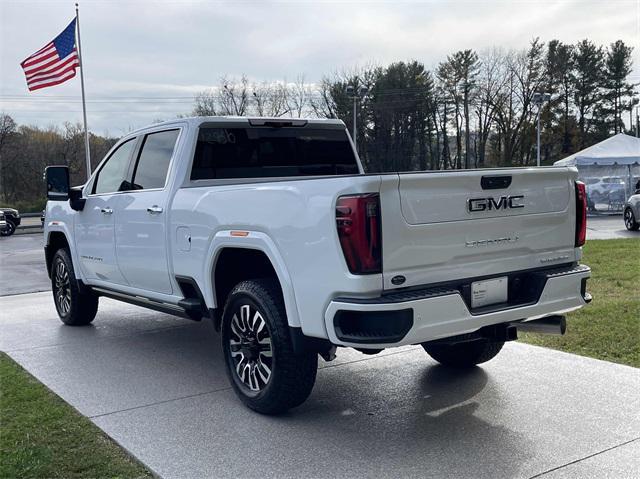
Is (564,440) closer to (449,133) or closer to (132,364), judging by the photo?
(132,364)

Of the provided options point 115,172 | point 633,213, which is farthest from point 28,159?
point 115,172

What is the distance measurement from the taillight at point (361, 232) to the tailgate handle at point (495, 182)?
78cm

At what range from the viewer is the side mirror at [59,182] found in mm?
6949

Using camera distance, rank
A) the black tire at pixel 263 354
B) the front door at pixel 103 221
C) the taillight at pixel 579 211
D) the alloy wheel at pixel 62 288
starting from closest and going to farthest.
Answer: the black tire at pixel 263 354, the taillight at pixel 579 211, the front door at pixel 103 221, the alloy wheel at pixel 62 288

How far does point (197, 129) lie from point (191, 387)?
2.10m

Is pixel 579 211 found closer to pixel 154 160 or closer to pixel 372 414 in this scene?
pixel 372 414

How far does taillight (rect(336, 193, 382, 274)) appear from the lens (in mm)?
3529

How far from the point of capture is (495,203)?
4004 mm

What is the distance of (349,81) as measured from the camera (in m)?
52.1

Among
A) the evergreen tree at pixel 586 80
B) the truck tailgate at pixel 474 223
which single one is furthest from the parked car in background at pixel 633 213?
the evergreen tree at pixel 586 80

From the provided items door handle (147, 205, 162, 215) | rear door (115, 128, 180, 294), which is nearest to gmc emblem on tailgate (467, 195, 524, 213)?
rear door (115, 128, 180, 294)

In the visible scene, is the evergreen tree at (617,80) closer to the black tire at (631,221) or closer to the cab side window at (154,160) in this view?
the black tire at (631,221)

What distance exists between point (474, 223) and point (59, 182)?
190 inches

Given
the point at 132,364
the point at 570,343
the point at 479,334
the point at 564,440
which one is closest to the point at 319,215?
the point at 479,334
